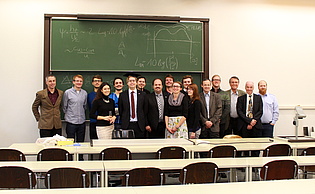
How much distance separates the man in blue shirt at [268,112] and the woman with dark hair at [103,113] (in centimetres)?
298

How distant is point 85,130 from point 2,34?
2.47 metres

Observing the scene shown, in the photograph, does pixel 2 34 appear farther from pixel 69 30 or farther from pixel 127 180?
pixel 127 180

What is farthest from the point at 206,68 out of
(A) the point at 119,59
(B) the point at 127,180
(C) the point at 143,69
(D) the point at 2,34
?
(B) the point at 127,180

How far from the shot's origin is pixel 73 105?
653 cm

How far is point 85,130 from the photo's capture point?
6969 mm

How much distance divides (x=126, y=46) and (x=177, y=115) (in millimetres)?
2046

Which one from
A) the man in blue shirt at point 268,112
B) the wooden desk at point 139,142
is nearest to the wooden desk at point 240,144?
the wooden desk at point 139,142

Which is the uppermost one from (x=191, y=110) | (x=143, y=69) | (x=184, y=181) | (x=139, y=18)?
(x=139, y=18)

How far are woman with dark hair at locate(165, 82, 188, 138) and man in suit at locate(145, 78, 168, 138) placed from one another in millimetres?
212

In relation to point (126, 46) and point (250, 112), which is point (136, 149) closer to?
point (250, 112)

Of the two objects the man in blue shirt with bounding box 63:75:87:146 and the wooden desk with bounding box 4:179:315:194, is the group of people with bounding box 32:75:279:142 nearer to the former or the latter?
the man in blue shirt with bounding box 63:75:87:146

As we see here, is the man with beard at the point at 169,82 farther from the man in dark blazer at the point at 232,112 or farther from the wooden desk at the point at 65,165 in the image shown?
the wooden desk at the point at 65,165

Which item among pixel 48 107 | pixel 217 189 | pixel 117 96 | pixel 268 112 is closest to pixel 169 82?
pixel 117 96

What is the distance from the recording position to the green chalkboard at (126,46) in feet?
23.0
